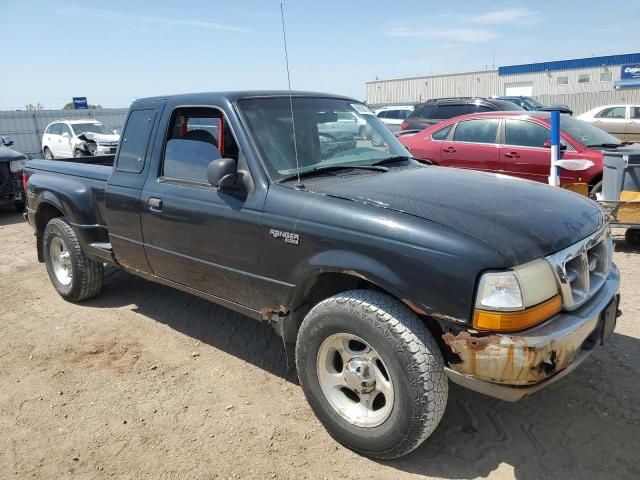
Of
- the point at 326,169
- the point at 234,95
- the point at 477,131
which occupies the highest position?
the point at 234,95

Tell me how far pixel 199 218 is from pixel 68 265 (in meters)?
2.41

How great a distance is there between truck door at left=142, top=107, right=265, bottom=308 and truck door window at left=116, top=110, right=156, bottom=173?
0.74ft

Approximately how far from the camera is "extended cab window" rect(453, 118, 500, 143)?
8227 mm

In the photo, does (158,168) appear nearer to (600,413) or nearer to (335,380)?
(335,380)

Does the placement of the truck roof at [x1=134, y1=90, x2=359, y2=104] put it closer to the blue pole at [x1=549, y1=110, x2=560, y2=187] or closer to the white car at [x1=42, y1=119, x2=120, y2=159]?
the blue pole at [x1=549, y1=110, x2=560, y2=187]

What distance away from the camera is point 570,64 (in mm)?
41031

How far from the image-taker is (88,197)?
464 cm

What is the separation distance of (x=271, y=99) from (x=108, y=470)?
253 centimetres

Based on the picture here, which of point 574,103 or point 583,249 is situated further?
point 574,103

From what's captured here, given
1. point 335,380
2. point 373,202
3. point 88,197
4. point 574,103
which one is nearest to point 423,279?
point 373,202

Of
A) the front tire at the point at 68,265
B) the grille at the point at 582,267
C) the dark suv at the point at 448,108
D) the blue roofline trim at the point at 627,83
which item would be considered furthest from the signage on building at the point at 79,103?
the blue roofline trim at the point at 627,83

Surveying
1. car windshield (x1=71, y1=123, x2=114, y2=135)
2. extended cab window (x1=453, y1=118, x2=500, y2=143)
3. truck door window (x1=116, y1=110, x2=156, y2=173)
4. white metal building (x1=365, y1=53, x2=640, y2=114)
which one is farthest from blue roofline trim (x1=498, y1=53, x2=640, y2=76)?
truck door window (x1=116, y1=110, x2=156, y2=173)

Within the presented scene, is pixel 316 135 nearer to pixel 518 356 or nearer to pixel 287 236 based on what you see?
pixel 287 236

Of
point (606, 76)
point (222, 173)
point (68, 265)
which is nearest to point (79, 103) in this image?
point (68, 265)
